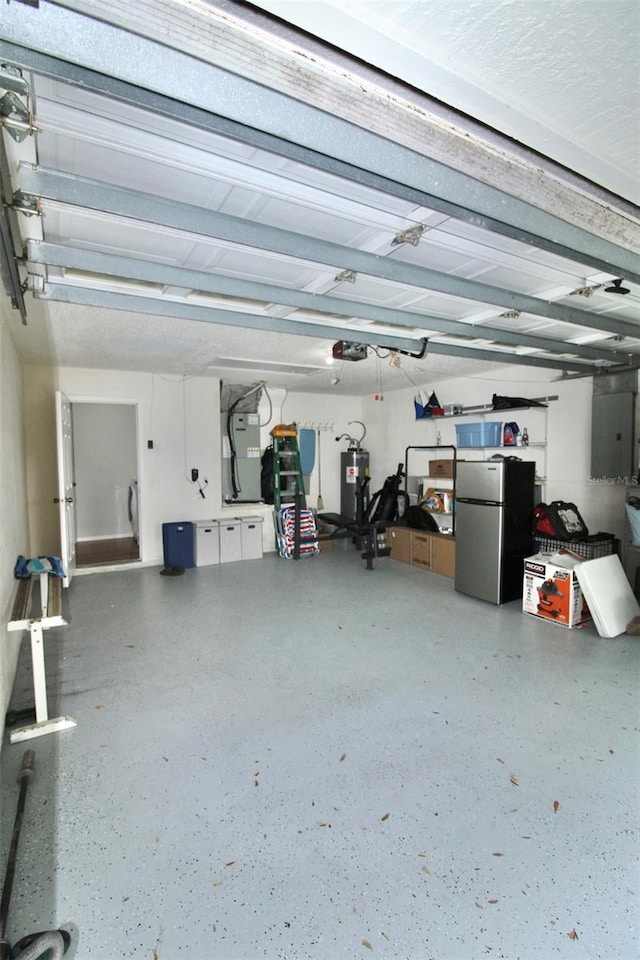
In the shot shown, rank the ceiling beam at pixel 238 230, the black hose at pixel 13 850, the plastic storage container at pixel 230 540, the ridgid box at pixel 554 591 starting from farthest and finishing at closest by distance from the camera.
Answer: the plastic storage container at pixel 230 540 < the ridgid box at pixel 554 591 < the ceiling beam at pixel 238 230 < the black hose at pixel 13 850

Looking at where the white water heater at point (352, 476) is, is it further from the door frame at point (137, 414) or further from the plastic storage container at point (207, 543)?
the door frame at point (137, 414)

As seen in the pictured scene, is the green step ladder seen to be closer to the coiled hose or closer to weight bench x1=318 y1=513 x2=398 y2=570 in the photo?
weight bench x1=318 y1=513 x2=398 y2=570

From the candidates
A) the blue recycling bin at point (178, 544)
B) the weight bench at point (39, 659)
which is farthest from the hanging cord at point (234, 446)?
the weight bench at point (39, 659)

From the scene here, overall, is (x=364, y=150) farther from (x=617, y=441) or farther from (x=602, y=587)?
(x=617, y=441)

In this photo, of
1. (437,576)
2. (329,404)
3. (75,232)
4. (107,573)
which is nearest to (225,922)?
(75,232)

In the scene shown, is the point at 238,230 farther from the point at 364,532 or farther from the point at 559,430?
the point at 364,532

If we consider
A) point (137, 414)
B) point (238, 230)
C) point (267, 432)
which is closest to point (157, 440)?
point (137, 414)

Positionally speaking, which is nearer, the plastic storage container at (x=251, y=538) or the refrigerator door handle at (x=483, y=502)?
the refrigerator door handle at (x=483, y=502)

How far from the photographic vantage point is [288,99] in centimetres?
111

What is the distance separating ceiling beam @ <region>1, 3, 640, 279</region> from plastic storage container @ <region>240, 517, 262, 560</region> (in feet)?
17.5

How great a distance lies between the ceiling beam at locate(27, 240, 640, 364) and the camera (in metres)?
2.12

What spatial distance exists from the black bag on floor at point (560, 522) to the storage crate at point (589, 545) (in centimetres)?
6

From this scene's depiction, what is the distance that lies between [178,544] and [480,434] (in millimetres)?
3991

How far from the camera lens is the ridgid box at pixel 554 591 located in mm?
3953
